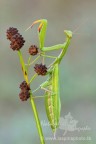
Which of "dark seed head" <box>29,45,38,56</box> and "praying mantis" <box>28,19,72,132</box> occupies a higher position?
"dark seed head" <box>29,45,38,56</box>

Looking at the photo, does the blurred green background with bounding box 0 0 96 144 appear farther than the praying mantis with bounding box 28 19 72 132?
Yes

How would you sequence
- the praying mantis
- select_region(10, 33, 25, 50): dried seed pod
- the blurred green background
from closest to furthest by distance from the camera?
select_region(10, 33, 25, 50): dried seed pod
the praying mantis
the blurred green background

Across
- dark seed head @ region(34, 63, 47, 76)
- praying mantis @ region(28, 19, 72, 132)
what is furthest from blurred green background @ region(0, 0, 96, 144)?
dark seed head @ region(34, 63, 47, 76)

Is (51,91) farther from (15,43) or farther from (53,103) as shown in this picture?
(15,43)

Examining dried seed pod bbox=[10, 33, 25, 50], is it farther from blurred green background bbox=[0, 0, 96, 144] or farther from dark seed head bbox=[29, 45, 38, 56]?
blurred green background bbox=[0, 0, 96, 144]

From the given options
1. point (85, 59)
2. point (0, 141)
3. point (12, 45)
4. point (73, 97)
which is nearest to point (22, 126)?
point (0, 141)

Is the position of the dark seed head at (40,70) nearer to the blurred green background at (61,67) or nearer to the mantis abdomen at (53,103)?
the mantis abdomen at (53,103)

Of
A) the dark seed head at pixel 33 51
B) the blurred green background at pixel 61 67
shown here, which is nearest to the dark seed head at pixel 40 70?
the dark seed head at pixel 33 51

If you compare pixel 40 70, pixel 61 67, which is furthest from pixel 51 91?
pixel 61 67
